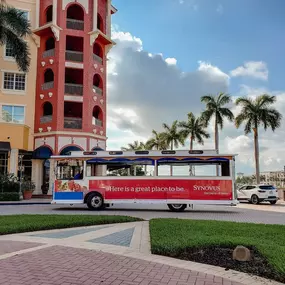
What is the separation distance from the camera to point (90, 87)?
3172cm

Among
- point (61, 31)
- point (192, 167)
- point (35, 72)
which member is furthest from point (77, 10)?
point (192, 167)

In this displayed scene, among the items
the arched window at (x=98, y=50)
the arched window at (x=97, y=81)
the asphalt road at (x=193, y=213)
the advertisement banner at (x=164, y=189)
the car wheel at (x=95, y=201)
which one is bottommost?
the asphalt road at (x=193, y=213)

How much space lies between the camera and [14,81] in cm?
3148

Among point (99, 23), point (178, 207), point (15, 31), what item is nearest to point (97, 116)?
point (99, 23)

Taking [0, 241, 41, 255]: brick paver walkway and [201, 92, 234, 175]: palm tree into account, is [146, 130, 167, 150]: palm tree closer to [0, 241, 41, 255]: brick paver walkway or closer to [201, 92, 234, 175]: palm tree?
[201, 92, 234, 175]: palm tree

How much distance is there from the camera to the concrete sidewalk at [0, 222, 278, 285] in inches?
216

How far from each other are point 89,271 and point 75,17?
32.8m

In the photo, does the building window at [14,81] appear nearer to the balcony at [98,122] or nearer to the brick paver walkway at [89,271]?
the balcony at [98,122]

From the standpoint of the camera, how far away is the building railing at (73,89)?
3152 cm

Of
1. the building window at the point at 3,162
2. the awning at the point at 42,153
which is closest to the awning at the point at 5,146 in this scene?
the building window at the point at 3,162

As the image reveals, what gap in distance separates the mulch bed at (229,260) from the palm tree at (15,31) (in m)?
21.6

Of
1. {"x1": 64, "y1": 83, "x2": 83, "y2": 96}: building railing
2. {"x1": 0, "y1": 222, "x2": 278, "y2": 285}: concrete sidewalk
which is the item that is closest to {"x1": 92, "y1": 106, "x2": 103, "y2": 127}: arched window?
{"x1": 64, "y1": 83, "x2": 83, "y2": 96}: building railing

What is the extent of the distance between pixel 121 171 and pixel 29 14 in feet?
72.2

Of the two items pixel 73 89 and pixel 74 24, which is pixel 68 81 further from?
pixel 74 24
